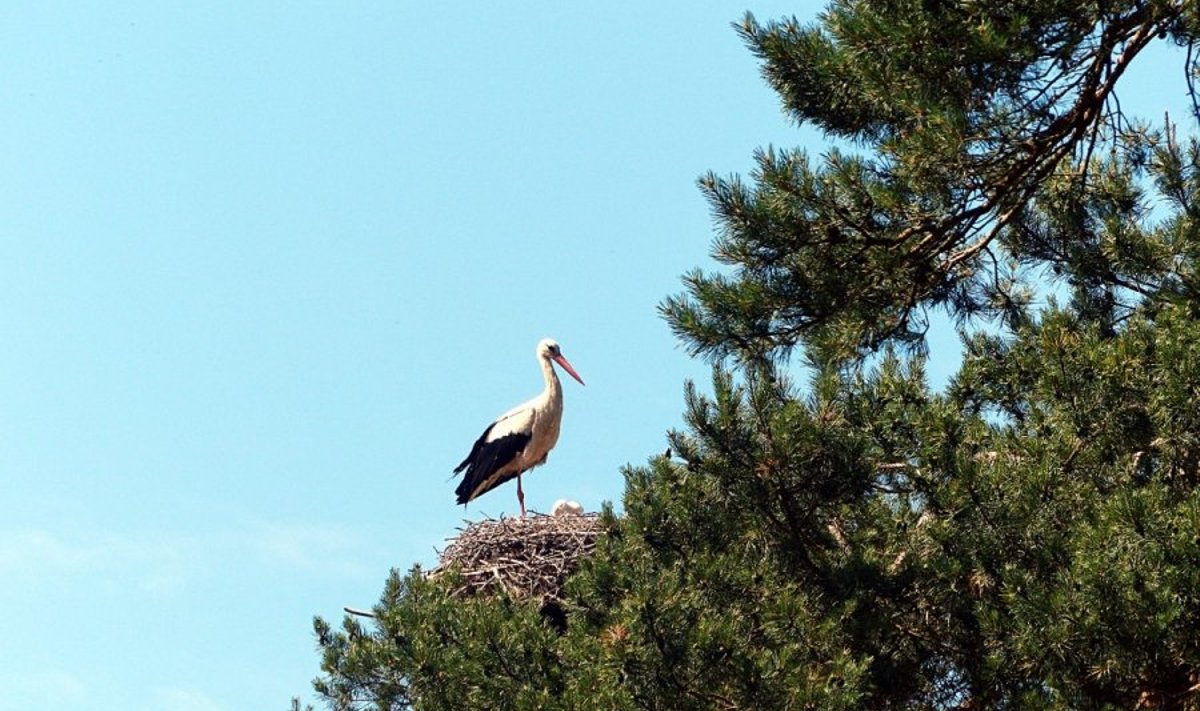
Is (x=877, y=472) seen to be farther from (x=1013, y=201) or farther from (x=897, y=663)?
(x=1013, y=201)

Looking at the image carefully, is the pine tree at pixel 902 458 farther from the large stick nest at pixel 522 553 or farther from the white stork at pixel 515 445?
the white stork at pixel 515 445

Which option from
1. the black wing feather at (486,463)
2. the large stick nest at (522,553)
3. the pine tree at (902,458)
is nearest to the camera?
the pine tree at (902,458)

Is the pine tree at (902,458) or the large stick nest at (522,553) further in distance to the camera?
the large stick nest at (522,553)

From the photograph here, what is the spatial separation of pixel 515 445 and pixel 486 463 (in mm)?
310

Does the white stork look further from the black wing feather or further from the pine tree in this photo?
the pine tree

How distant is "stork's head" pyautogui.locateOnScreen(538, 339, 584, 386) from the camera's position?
52.9 feet

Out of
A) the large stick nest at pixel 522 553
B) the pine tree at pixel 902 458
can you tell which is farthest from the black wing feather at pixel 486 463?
the pine tree at pixel 902 458

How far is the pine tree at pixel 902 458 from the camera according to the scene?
7.18m

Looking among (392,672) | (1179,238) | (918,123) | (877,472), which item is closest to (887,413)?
(877,472)

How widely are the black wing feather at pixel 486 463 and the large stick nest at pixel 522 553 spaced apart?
2.47 meters

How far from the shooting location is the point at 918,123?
27.8ft

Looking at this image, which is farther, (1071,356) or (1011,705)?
(1071,356)

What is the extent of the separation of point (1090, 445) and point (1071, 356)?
A: 40 centimetres

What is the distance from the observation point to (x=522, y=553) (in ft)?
40.4
